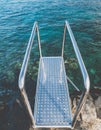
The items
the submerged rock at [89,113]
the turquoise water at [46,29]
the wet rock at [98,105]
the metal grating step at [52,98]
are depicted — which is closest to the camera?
the metal grating step at [52,98]

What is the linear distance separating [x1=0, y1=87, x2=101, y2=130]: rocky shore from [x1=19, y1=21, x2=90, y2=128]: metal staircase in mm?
1338

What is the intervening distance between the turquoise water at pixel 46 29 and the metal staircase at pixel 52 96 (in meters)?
2.68

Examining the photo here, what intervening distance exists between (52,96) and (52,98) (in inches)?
2.4

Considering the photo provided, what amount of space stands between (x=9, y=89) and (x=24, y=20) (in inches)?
270

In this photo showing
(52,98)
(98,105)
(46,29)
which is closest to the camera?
(52,98)

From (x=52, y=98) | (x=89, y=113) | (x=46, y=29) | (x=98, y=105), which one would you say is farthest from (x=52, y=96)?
(x=46, y=29)

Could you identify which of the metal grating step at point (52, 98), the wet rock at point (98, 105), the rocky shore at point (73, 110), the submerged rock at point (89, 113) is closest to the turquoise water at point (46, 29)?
the rocky shore at point (73, 110)

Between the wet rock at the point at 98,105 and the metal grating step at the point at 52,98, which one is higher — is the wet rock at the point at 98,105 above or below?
below

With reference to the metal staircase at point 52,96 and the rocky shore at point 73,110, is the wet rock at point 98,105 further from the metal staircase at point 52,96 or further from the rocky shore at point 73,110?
the metal staircase at point 52,96

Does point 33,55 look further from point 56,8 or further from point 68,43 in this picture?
point 56,8

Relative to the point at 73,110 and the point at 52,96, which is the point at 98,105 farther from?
the point at 52,96

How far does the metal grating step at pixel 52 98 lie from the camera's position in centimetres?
320

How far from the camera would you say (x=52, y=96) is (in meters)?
3.80

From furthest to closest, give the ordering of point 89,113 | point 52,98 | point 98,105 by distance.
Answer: point 98,105, point 89,113, point 52,98
